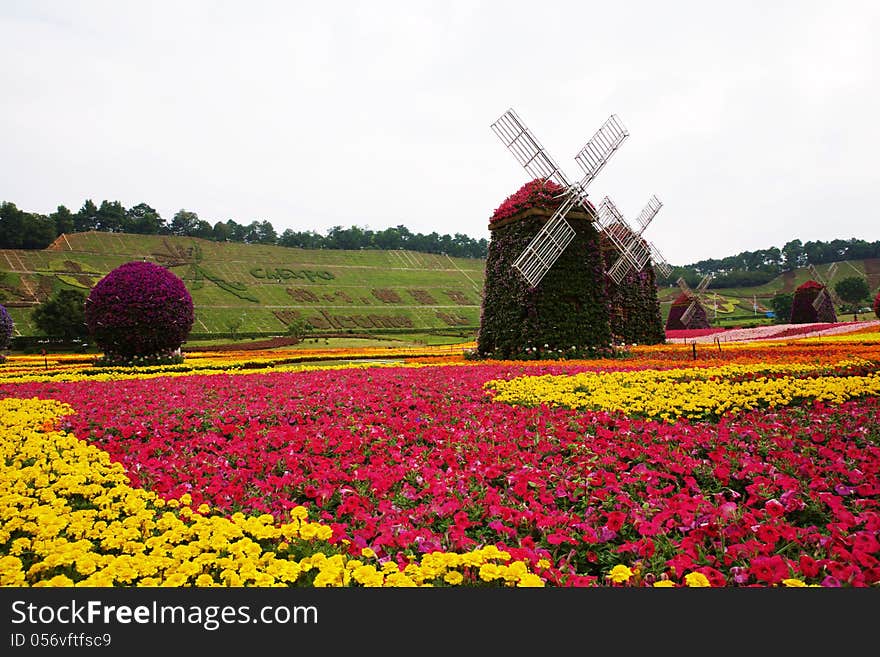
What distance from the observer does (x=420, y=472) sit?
5254mm

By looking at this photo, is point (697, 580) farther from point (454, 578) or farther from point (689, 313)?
point (689, 313)

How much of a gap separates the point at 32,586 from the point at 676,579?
3.60 metres

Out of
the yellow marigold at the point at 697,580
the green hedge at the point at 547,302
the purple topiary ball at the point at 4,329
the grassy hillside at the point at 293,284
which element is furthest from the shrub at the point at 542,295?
the grassy hillside at the point at 293,284

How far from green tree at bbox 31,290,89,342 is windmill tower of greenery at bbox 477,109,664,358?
31663 mm

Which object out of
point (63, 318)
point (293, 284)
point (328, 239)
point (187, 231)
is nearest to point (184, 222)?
point (187, 231)

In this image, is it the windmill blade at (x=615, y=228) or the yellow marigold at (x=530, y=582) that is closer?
the yellow marigold at (x=530, y=582)

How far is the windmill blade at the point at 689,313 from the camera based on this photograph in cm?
4709

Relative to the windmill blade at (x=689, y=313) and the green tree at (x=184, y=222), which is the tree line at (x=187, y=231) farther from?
the windmill blade at (x=689, y=313)

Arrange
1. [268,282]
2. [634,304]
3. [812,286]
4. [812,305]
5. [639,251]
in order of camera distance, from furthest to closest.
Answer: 1. [268,282]
2. [812,286]
3. [812,305]
4. [639,251]
5. [634,304]

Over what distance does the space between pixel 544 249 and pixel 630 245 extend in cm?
1064

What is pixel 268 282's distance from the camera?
78.5 meters

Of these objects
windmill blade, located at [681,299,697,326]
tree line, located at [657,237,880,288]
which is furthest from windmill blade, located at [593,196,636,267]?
tree line, located at [657,237,880,288]

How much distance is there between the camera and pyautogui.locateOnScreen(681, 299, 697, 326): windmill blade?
155ft

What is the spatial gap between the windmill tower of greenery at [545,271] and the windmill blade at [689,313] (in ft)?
99.3
